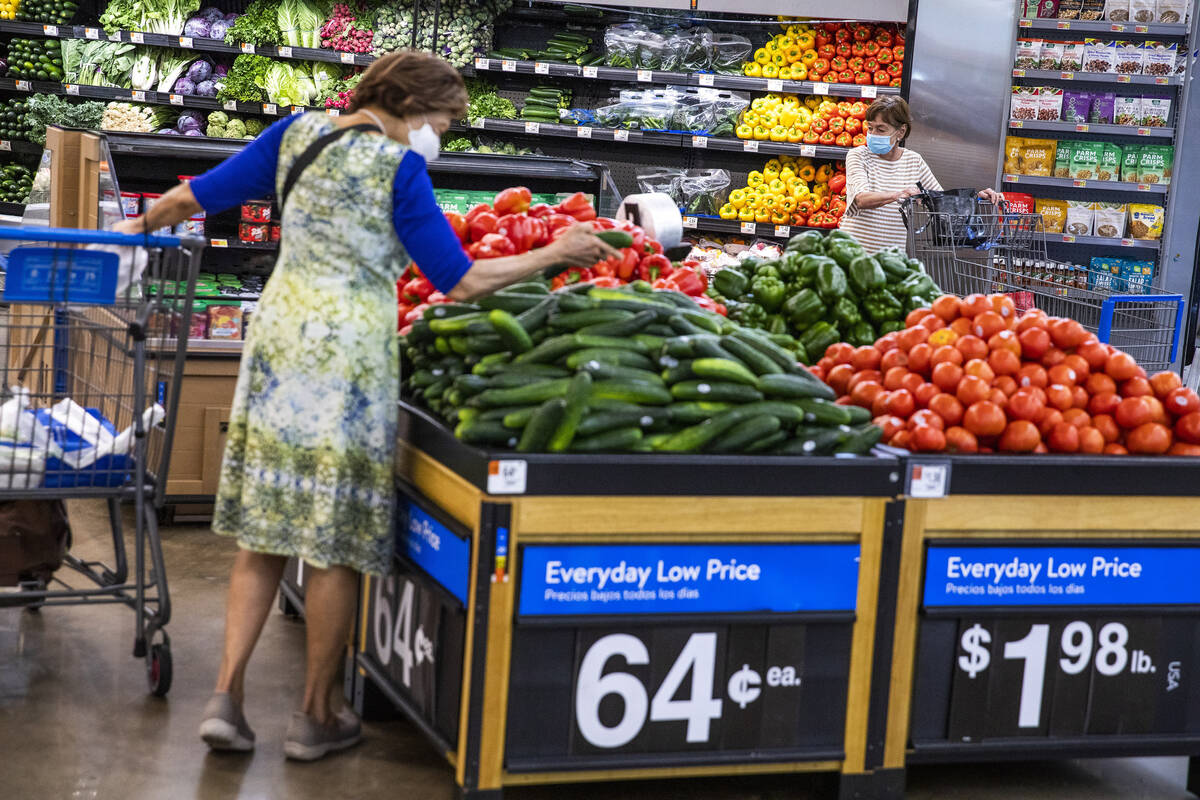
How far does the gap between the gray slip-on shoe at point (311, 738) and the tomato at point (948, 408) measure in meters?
1.59

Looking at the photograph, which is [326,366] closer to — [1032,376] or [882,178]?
[1032,376]

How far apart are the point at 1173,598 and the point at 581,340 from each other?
4.96 ft

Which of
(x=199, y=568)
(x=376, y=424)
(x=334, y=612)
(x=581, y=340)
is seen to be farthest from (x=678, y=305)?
(x=199, y=568)

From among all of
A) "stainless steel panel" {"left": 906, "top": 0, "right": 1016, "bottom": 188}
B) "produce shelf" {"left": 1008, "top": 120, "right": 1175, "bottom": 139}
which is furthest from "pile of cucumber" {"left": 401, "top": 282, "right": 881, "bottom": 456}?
"produce shelf" {"left": 1008, "top": 120, "right": 1175, "bottom": 139}

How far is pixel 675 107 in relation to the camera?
7.92 metres

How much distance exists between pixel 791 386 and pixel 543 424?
602 millimetres

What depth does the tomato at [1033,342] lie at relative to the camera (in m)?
3.36

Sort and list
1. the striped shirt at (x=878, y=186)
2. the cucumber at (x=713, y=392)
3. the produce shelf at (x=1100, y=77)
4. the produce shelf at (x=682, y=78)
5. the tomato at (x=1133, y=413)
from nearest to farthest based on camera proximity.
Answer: the cucumber at (x=713, y=392), the tomato at (x=1133, y=413), the striped shirt at (x=878, y=186), the produce shelf at (x=682, y=78), the produce shelf at (x=1100, y=77)

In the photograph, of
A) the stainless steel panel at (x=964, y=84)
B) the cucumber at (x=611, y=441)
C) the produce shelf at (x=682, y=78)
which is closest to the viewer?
the cucumber at (x=611, y=441)

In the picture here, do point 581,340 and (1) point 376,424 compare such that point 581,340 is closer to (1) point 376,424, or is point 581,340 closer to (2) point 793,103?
(1) point 376,424

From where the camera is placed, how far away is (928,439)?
10.3ft

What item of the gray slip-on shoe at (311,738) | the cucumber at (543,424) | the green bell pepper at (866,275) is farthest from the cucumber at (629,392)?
the green bell pepper at (866,275)

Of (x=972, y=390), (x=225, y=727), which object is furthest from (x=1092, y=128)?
(x=225, y=727)

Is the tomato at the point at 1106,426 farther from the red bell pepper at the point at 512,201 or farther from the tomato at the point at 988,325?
the red bell pepper at the point at 512,201
